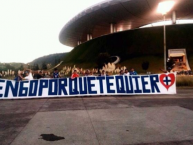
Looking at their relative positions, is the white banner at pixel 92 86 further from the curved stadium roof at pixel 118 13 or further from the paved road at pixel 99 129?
the curved stadium roof at pixel 118 13

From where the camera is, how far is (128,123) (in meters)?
6.36

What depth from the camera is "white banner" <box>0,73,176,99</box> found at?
13188 mm

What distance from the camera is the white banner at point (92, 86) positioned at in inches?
519

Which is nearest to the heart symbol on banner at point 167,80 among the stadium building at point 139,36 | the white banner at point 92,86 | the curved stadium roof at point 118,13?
the white banner at point 92,86

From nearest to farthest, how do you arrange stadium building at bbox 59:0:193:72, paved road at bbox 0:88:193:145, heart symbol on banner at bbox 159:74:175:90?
paved road at bbox 0:88:193:145 → heart symbol on banner at bbox 159:74:175:90 → stadium building at bbox 59:0:193:72

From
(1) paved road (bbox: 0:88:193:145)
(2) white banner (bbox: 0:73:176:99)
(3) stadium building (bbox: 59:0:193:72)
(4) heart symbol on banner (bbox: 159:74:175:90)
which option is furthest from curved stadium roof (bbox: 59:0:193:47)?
(1) paved road (bbox: 0:88:193:145)

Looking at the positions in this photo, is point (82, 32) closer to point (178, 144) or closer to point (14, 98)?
point (14, 98)

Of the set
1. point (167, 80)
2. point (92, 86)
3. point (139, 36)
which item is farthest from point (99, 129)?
point (139, 36)

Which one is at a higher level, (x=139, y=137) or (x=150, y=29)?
(x=150, y=29)

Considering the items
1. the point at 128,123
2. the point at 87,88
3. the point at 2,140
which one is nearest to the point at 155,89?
the point at 87,88

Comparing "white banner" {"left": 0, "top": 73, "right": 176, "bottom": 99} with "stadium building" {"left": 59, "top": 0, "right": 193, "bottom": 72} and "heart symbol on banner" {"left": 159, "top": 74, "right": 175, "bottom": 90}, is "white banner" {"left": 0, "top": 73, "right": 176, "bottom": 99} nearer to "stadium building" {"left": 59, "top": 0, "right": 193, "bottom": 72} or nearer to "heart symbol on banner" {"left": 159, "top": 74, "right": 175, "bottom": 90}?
"heart symbol on banner" {"left": 159, "top": 74, "right": 175, "bottom": 90}

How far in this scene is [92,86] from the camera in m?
13.6

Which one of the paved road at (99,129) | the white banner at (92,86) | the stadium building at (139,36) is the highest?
the stadium building at (139,36)

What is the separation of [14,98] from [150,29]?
55091 millimetres
